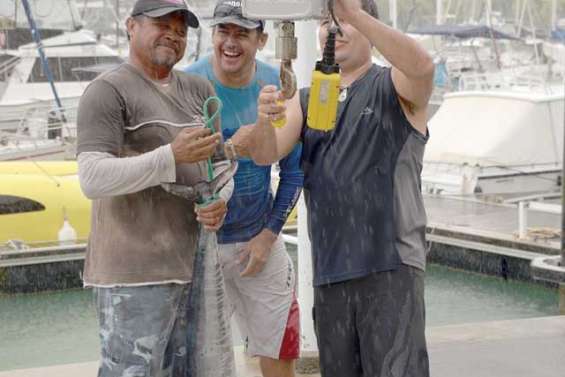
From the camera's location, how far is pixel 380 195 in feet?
13.1

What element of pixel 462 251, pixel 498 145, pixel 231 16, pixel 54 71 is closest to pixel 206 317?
pixel 231 16

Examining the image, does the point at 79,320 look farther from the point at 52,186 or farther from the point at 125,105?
the point at 125,105

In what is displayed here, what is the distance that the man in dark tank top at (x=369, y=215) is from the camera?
399cm

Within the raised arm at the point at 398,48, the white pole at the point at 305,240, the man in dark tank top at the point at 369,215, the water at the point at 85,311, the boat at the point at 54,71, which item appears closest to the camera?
the raised arm at the point at 398,48

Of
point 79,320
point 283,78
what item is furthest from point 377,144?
point 79,320

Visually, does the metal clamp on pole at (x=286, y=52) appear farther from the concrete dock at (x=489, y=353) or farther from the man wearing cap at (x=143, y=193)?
the concrete dock at (x=489, y=353)

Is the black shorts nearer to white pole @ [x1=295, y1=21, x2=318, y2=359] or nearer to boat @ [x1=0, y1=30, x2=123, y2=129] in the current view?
white pole @ [x1=295, y1=21, x2=318, y2=359]

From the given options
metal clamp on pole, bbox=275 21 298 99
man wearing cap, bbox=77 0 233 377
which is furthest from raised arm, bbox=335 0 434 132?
man wearing cap, bbox=77 0 233 377

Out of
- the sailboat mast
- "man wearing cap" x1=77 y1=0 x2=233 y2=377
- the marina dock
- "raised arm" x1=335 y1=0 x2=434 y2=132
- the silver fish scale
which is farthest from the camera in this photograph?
the sailboat mast

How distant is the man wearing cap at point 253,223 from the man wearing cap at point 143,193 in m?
0.67

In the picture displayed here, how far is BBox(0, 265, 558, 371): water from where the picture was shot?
482 inches

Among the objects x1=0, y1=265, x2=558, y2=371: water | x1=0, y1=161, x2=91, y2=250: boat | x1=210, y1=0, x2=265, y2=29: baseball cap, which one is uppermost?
x1=210, y1=0, x2=265, y2=29: baseball cap

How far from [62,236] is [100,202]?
35.1ft

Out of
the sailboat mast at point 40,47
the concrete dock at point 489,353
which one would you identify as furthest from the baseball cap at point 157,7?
the sailboat mast at point 40,47
